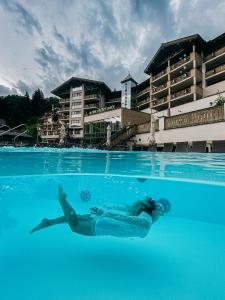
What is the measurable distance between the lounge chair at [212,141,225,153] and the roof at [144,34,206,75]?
21498 millimetres

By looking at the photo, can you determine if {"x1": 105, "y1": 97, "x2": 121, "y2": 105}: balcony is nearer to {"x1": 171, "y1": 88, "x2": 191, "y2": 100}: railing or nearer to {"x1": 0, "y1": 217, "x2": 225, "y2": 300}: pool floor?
{"x1": 171, "y1": 88, "x2": 191, "y2": 100}: railing

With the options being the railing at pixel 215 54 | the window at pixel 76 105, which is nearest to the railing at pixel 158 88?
the railing at pixel 215 54

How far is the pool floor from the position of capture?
7.18ft

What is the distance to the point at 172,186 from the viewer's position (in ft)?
15.9

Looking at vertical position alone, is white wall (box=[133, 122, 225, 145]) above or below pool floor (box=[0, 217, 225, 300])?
above

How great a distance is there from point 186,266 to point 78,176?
3.55m

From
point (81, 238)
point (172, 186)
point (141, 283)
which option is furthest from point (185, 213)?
point (141, 283)

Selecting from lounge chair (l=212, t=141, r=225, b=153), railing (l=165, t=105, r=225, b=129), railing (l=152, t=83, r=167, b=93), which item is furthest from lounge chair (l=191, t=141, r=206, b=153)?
railing (l=152, t=83, r=167, b=93)

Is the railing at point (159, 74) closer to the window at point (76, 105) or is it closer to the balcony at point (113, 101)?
the balcony at point (113, 101)

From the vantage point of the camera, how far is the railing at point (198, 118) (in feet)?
55.1

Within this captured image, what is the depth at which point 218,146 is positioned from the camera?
1622cm

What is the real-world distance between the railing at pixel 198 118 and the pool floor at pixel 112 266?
14.9 meters

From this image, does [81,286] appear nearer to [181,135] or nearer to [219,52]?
[181,135]

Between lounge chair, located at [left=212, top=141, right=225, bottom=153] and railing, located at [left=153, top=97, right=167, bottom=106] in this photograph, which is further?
railing, located at [left=153, top=97, right=167, bottom=106]
